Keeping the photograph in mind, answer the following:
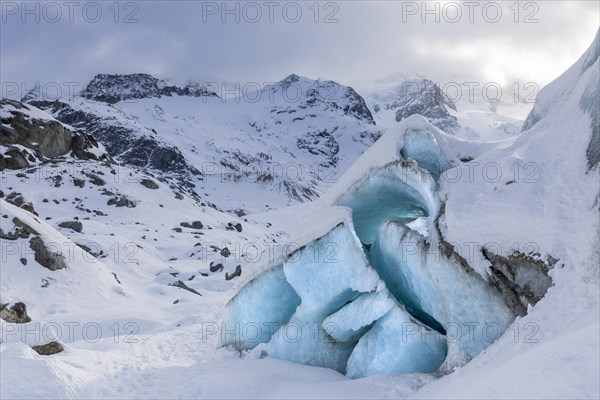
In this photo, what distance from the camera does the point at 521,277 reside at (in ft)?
29.9

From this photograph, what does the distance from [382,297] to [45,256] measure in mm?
16528

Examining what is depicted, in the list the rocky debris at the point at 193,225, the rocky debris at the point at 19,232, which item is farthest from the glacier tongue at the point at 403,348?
the rocky debris at the point at 193,225

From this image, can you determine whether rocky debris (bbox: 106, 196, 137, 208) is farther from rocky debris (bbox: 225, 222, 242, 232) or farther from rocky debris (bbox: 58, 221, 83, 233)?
rocky debris (bbox: 58, 221, 83, 233)

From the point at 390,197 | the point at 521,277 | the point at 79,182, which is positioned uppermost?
the point at 390,197

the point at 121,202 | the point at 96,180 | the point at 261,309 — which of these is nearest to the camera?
the point at 261,309

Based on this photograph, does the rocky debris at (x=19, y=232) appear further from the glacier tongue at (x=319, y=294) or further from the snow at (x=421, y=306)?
the glacier tongue at (x=319, y=294)

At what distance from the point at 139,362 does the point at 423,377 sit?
750 cm

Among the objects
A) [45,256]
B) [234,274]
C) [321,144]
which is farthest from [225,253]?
[321,144]

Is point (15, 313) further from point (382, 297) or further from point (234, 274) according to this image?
point (382, 297)

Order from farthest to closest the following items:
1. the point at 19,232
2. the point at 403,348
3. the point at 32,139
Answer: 1. the point at 32,139
2. the point at 19,232
3. the point at 403,348

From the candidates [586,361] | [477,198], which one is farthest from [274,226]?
[586,361]

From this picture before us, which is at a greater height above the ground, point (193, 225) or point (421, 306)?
point (421, 306)

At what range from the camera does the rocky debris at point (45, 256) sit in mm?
21848

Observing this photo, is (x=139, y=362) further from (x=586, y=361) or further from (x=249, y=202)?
(x=249, y=202)
